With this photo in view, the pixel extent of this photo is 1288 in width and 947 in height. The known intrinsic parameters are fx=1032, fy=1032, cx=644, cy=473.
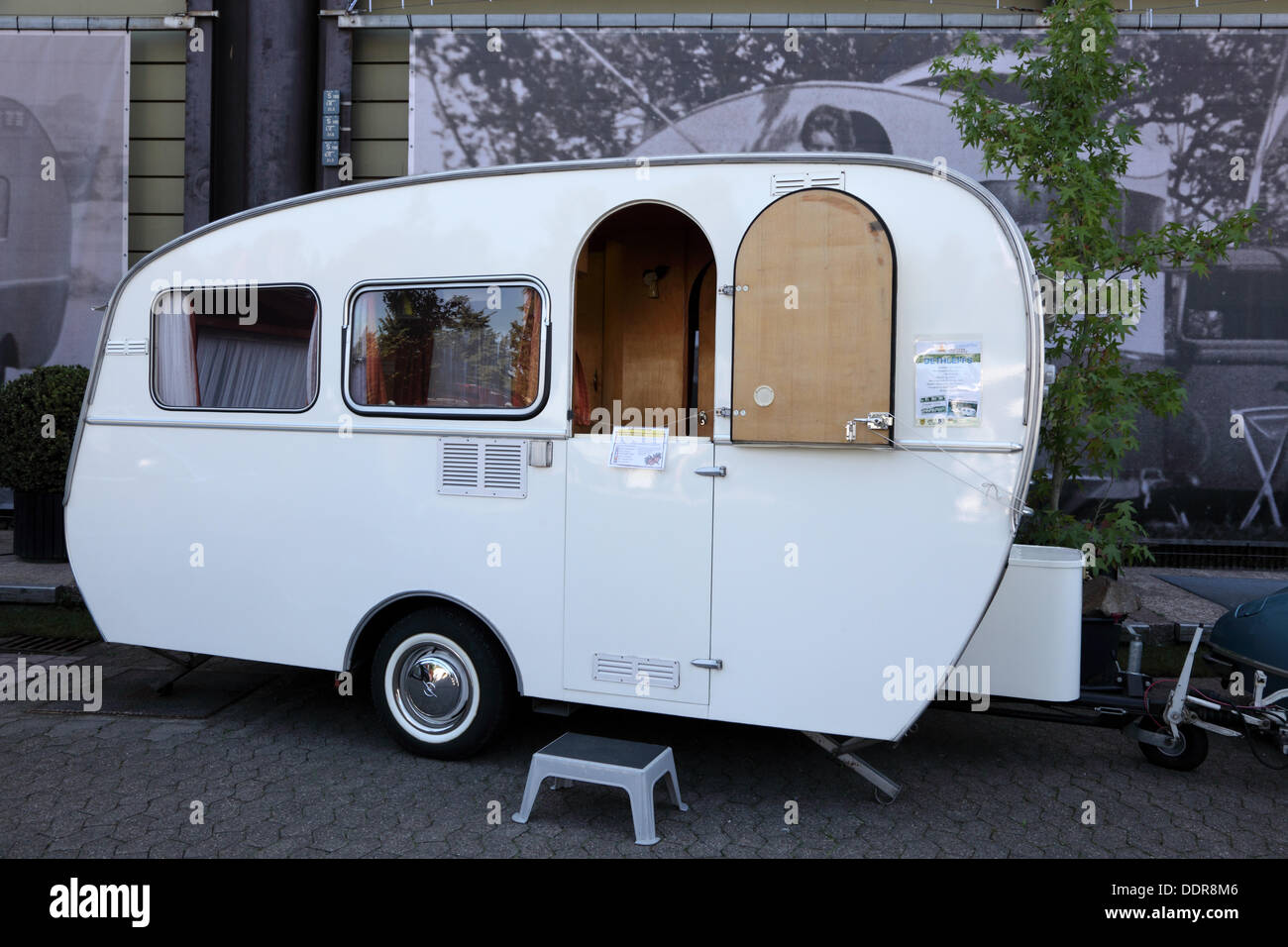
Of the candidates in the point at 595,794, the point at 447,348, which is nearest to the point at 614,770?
the point at 595,794

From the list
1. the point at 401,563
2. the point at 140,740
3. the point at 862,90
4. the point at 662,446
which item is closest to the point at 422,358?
the point at 401,563

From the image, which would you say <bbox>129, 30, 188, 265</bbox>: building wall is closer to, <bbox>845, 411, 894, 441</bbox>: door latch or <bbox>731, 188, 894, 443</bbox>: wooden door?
<bbox>731, 188, 894, 443</bbox>: wooden door

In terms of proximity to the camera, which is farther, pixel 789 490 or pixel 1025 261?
pixel 789 490

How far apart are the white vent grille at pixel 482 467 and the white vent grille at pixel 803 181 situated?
151cm

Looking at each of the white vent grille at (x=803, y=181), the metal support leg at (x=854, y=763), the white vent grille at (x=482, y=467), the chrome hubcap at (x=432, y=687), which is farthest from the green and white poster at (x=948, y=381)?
the chrome hubcap at (x=432, y=687)

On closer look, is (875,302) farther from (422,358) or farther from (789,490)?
(422,358)

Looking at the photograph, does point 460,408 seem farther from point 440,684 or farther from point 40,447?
point 40,447

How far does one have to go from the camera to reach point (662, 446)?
168 inches

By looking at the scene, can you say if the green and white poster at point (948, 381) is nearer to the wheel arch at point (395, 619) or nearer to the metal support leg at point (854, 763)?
the metal support leg at point (854, 763)

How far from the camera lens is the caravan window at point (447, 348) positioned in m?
4.58

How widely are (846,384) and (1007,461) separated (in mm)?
656

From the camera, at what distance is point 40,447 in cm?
810

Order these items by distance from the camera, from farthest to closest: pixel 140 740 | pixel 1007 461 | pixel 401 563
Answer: pixel 140 740 → pixel 401 563 → pixel 1007 461

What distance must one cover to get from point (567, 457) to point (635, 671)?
0.95m
